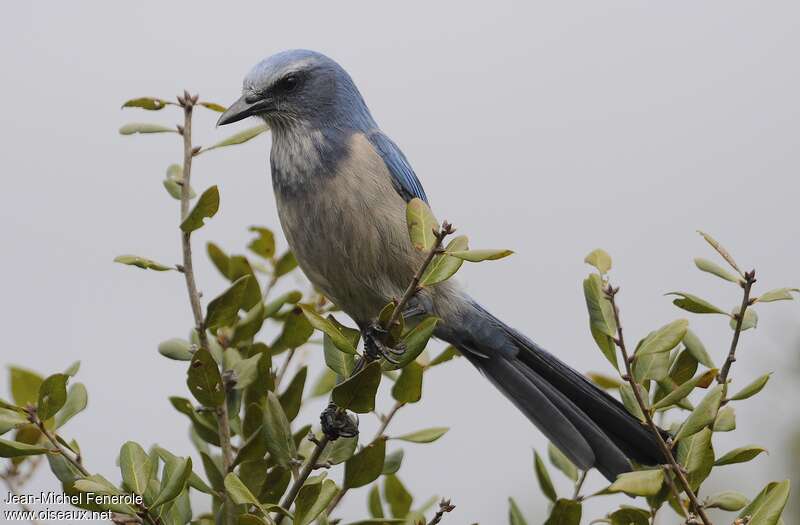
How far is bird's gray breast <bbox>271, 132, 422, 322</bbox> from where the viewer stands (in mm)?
3512

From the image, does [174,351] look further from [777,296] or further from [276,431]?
[777,296]

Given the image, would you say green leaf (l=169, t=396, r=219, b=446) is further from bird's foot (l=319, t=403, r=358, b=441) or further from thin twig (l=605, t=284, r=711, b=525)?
thin twig (l=605, t=284, r=711, b=525)

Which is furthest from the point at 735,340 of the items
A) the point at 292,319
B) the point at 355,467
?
the point at 292,319

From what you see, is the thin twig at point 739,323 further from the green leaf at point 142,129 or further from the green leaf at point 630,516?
the green leaf at point 142,129

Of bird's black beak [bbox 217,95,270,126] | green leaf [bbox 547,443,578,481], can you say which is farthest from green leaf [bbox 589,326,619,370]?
bird's black beak [bbox 217,95,270,126]

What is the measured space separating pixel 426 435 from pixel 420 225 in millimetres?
763

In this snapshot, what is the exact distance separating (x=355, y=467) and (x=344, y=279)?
3.83ft

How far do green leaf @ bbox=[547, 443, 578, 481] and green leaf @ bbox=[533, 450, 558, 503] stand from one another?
0.34 m

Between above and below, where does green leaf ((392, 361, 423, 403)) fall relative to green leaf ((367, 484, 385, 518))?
above

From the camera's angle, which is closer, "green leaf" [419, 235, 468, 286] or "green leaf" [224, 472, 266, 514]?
"green leaf" [224, 472, 266, 514]

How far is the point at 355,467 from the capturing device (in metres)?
2.51

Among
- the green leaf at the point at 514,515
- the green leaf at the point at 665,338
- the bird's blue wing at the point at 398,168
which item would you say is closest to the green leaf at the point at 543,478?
the green leaf at the point at 514,515

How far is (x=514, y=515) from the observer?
8.86ft

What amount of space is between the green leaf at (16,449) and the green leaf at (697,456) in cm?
A: 154
